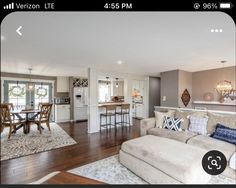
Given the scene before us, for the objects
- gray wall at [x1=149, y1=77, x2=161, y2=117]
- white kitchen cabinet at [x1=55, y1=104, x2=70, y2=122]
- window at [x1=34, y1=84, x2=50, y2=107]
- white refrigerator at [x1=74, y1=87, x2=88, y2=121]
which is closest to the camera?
window at [x1=34, y1=84, x2=50, y2=107]

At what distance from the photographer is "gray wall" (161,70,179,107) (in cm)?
334

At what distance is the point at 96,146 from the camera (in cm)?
227

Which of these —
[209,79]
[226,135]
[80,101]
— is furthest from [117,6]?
[80,101]

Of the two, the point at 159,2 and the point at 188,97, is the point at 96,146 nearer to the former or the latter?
the point at 159,2

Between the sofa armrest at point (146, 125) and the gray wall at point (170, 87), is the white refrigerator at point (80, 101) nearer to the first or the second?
the gray wall at point (170, 87)

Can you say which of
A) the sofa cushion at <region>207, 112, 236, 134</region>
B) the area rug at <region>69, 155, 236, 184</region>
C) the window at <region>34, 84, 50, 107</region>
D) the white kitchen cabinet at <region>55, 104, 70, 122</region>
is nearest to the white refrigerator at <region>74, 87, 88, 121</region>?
the white kitchen cabinet at <region>55, 104, 70, 122</region>

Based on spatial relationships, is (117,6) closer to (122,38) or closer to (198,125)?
(122,38)

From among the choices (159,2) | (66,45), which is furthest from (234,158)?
(66,45)

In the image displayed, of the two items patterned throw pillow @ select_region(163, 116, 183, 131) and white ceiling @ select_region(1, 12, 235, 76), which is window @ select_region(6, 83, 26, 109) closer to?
white ceiling @ select_region(1, 12, 235, 76)

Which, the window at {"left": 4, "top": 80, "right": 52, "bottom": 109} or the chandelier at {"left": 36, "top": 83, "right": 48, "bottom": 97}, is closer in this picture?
the window at {"left": 4, "top": 80, "right": 52, "bottom": 109}

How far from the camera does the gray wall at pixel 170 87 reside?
3.34 metres

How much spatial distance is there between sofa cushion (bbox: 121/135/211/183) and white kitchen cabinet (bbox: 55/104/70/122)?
3717 millimetres
